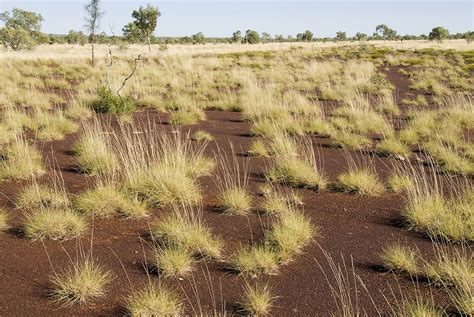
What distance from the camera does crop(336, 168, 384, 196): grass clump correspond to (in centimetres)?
732

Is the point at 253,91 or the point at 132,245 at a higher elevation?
the point at 253,91

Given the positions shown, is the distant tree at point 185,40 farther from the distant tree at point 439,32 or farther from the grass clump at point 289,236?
the grass clump at point 289,236

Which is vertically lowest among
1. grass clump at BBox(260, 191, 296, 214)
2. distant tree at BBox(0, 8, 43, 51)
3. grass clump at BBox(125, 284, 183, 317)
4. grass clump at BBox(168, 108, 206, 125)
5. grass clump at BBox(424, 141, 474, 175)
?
grass clump at BBox(125, 284, 183, 317)

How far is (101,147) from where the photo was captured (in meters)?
8.26

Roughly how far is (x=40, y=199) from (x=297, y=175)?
4103 mm

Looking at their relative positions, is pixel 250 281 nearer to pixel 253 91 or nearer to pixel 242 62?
pixel 253 91

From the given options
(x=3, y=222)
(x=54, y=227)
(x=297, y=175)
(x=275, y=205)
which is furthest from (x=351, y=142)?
(x=3, y=222)

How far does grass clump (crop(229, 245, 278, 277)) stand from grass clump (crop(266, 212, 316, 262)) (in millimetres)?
175

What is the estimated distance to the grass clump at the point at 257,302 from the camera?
4059 mm

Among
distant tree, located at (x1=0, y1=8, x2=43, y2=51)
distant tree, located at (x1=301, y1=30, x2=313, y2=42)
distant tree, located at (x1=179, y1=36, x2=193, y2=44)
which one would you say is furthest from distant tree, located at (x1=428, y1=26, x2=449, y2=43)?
distant tree, located at (x1=0, y1=8, x2=43, y2=51)

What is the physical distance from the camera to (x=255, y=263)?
483cm

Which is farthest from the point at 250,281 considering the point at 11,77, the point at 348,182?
the point at 11,77

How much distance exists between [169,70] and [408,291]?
23300mm

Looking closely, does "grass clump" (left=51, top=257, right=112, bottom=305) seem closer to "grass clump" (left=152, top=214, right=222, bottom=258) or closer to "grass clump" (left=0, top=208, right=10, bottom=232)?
"grass clump" (left=152, top=214, right=222, bottom=258)
